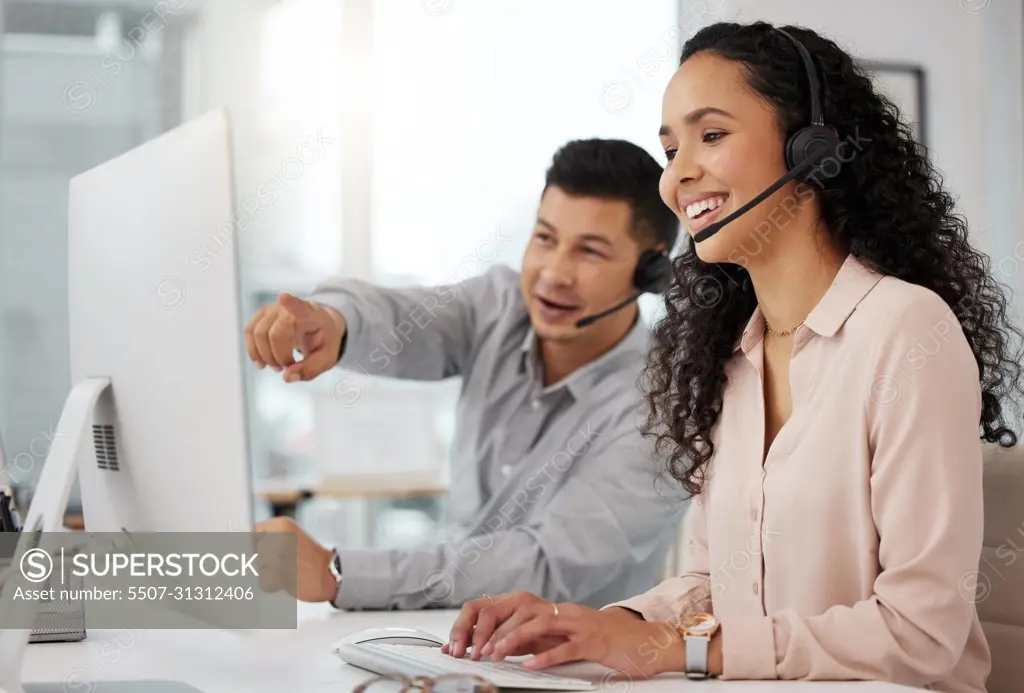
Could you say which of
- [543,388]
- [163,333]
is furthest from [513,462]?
[163,333]

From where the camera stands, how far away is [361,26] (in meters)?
3.87

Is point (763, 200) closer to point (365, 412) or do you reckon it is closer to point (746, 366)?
point (746, 366)

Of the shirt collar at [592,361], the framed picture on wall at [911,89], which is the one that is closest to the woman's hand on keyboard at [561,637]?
the shirt collar at [592,361]

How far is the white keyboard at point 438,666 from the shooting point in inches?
36.1

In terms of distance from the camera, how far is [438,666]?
3.14 ft

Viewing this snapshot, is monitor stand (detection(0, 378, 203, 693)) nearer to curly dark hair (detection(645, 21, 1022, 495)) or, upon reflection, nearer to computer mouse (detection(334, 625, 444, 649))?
computer mouse (detection(334, 625, 444, 649))

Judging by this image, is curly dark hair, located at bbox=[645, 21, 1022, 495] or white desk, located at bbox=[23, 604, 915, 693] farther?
curly dark hair, located at bbox=[645, 21, 1022, 495]

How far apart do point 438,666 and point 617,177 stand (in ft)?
3.65

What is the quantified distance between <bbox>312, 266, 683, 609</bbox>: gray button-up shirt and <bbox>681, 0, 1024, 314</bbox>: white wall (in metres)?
1.58

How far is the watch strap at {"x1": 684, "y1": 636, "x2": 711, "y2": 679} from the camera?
1014 millimetres

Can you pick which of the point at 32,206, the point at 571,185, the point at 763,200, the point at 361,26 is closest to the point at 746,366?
the point at 763,200

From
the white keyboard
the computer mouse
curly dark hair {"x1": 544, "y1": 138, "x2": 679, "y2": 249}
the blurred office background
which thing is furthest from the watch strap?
the blurred office background

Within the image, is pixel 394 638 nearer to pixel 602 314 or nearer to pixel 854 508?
pixel 854 508

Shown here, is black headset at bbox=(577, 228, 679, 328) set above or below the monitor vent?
above
